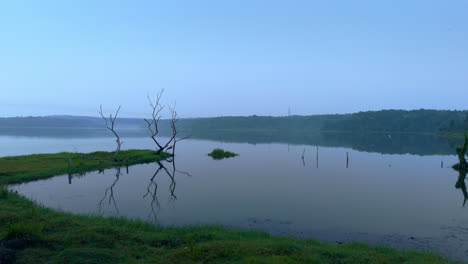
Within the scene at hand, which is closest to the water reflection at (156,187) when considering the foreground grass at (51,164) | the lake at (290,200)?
the lake at (290,200)

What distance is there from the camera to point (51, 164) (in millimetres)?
37969

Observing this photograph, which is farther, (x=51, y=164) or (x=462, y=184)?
(x=51, y=164)

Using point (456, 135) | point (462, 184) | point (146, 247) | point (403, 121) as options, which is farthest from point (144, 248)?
point (403, 121)

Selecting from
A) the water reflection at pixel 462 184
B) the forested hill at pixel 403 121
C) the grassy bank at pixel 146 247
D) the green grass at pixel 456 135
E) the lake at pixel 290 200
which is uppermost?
the forested hill at pixel 403 121

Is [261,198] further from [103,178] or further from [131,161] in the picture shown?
[131,161]

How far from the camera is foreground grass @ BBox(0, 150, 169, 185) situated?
30.3 metres

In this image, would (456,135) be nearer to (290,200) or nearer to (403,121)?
(403,121)

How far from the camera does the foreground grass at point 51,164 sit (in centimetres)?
3033

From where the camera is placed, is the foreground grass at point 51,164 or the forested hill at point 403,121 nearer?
the foreground grass at point 51,164

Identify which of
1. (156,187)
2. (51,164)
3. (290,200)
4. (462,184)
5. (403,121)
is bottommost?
(462,184)

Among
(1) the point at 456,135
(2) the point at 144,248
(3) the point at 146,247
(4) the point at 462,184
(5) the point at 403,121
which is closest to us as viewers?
(2) the point at 144,248

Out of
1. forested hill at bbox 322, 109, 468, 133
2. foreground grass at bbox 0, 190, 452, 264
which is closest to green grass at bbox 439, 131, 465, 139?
forested hill at bbox 322, 109, 468, 133

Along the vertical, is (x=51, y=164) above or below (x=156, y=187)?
above

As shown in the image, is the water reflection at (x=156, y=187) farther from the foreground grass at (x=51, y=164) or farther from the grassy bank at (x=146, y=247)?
the grassy bank at (x=146, y=247)
